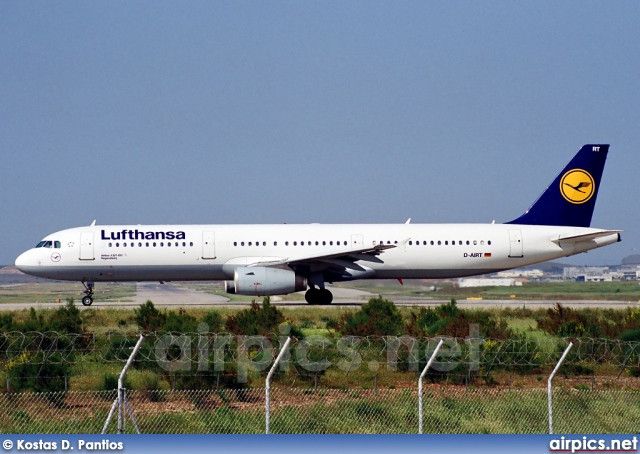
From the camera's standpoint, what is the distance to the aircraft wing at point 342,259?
3262 centimetres

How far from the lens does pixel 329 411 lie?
14.7 meters

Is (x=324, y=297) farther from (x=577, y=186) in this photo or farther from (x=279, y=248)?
(x=577, y=186)

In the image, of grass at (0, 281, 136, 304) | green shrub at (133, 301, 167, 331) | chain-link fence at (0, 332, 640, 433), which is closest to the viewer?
chain-link fence at (0, 332, 640, 433)

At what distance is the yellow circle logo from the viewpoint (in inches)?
1465

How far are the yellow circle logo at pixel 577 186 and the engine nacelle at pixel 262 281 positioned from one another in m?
12.4

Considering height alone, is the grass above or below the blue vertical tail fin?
below

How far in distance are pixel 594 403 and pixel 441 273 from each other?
20103 mm

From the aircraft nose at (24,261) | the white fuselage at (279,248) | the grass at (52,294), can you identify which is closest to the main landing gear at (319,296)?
the white fuselage at (279,248)

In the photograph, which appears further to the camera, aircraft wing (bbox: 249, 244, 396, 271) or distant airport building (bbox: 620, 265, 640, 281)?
distant airport building (bbox: 620, 265, 640, 281)

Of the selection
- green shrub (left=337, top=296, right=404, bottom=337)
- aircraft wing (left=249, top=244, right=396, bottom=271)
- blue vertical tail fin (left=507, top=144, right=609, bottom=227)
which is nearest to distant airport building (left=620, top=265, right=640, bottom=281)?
blue vertical tail fin (left=507, top=144, right=609, bottom=227)

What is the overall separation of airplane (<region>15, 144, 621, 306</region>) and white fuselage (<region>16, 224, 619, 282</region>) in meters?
0.04

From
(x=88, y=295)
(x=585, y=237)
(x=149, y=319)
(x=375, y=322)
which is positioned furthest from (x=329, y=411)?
(x=585, y=237)

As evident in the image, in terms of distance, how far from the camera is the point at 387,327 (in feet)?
77.0

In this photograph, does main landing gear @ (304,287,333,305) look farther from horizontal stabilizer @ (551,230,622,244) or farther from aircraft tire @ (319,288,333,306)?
horizontal stabilizer @ (551,230,622,244)
